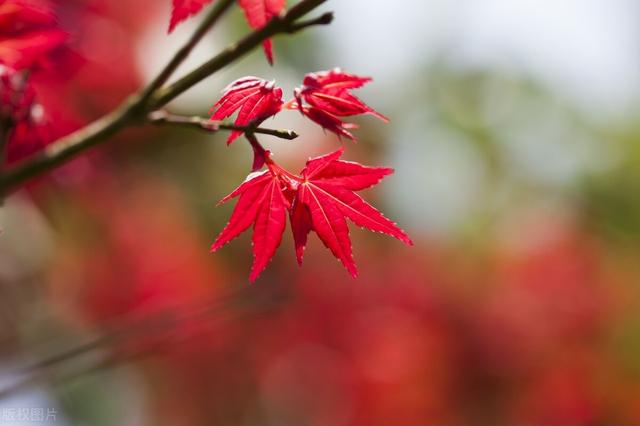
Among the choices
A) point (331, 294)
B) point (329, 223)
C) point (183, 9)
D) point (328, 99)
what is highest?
point (183, 9)

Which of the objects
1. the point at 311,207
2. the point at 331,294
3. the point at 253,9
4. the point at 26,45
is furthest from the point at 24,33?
the point at 331,294

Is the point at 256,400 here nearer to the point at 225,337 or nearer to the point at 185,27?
the point at 225,337

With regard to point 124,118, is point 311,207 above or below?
below

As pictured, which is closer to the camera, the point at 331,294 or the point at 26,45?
the point at 26,45

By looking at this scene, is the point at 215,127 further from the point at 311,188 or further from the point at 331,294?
the point at 331,294

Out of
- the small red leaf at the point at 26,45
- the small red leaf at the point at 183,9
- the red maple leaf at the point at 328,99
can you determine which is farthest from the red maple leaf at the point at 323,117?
the small red leaf at the point at 26,45

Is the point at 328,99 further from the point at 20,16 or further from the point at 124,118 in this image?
the point at 20,16

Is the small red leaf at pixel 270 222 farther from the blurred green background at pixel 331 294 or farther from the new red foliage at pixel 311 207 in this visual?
the blurred green background at pixel 331 294

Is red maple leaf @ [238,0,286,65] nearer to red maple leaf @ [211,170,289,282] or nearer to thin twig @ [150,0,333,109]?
thin twig @ [150,0,333,109]
